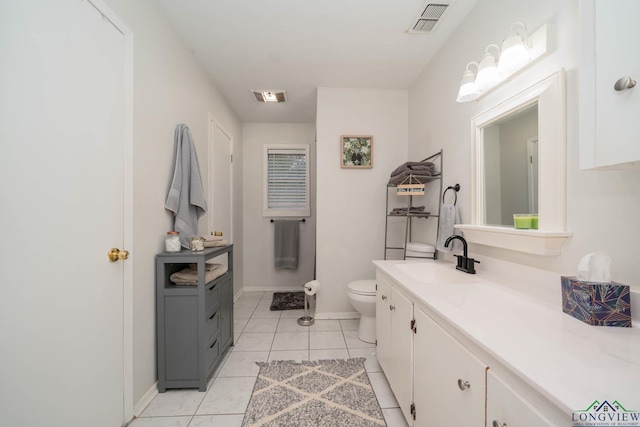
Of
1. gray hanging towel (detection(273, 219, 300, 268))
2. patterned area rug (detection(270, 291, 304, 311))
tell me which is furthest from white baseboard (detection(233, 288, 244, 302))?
gray hanging towel (detection(273, 219, 300, 268))

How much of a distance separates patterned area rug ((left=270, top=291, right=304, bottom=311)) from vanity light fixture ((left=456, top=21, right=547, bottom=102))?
2748 millimetres

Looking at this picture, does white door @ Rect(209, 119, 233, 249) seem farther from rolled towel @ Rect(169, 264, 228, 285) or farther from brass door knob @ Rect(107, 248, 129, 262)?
brass door knob @ Rect(107, 248, 129, 262)

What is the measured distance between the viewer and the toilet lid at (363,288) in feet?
6.84

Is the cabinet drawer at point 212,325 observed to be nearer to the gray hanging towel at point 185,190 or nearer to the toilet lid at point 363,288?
→ the gray hanging towel at point 185,190

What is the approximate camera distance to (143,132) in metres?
1.41

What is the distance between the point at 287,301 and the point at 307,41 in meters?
2.83

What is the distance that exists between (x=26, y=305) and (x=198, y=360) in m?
0.95

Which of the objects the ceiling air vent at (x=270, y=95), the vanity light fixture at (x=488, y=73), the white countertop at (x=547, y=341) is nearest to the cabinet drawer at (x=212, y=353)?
the white countertop at (x=547, y=341)

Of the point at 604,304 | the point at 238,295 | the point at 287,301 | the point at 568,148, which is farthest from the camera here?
the point at 238,295

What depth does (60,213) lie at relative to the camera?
0.96m

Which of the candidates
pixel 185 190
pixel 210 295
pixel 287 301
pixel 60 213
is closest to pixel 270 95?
pixel 185 190

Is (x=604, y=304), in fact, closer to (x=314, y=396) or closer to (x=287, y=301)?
(x=314, y=396)

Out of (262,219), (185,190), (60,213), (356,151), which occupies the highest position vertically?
(356,151)

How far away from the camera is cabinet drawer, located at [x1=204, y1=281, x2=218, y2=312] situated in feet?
5.21
